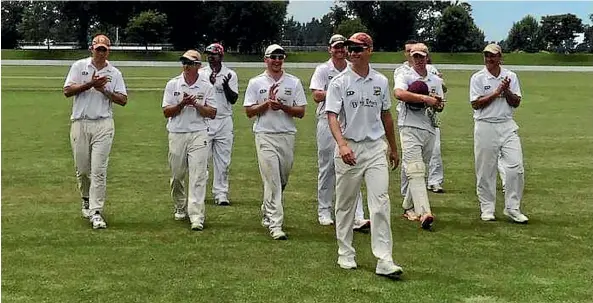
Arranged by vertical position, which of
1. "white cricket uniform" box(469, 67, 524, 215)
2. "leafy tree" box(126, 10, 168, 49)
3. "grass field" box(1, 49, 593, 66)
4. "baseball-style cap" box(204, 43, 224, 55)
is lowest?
"grass field" box(1, 49, 593, 66)

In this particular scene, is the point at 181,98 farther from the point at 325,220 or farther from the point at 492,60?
the point at 492,60

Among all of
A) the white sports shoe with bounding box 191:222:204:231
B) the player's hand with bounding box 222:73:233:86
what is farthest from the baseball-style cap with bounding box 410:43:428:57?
the white sports shoe with bounding box 191:222:204:231

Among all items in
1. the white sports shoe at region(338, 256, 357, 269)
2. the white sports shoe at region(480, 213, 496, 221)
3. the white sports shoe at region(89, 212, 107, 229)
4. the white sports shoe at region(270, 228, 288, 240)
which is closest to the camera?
the white sports shoe at region(338, 256, 357, 269)

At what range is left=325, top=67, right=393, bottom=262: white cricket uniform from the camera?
23.4 feet

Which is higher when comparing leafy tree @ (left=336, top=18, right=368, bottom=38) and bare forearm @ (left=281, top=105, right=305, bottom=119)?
bare forearm @ (left=281, top=105, right=305, bottom=119)

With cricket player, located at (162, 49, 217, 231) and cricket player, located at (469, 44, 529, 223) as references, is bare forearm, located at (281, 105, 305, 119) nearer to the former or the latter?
cricket player, located at (162, 49, 217, 231)

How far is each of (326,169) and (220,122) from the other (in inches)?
86.9

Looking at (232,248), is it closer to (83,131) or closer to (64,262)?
(64,262)

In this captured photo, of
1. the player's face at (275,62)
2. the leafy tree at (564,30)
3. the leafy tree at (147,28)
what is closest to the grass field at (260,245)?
the player's face at (275,62)

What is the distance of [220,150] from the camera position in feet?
35.8

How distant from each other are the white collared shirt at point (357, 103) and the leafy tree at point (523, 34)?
362 ft

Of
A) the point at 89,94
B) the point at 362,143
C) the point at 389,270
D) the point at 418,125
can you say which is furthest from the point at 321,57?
the point at 389,270

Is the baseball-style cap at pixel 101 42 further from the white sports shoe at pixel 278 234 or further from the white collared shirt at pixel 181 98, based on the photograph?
the white sports shoe at pixel 278 234

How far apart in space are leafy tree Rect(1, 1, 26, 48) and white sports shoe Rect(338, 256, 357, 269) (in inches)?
3273
